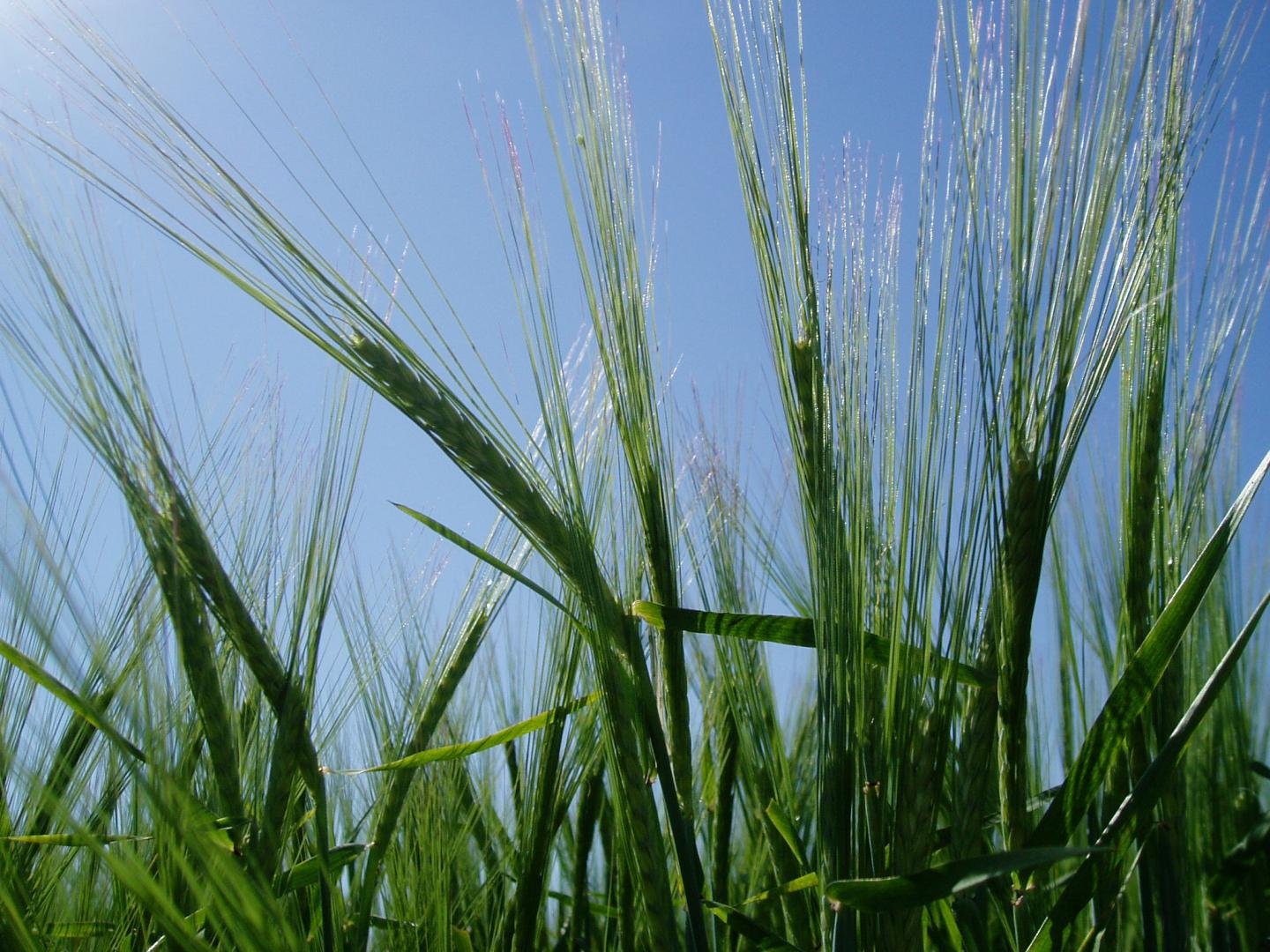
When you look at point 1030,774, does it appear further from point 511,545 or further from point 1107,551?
point 511,545

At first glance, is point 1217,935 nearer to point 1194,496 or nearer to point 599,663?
point 1194,496

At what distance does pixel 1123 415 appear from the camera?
94 centimetres

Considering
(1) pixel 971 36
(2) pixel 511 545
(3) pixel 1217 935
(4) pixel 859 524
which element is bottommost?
(3) pixel 1217 935

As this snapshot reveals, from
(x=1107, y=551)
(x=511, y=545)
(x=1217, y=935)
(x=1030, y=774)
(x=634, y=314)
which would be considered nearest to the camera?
(x=634, y=314)

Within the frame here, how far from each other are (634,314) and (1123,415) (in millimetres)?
446

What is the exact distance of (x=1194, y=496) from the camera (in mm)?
1014

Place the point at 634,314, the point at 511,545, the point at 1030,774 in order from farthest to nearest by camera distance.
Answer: the point at 511,545, the point at 1030,774, the point at 634,314

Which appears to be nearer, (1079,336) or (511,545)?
(1079,336)

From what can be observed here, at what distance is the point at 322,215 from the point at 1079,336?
61 cm

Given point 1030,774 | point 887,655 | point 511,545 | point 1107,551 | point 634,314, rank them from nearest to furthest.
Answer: point 887,655 < point 634,314 < point 1107,551 < point 1030,774 < point 511,545

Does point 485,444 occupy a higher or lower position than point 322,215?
lower

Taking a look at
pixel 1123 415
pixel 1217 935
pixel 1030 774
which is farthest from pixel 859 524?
pixel 1030 774

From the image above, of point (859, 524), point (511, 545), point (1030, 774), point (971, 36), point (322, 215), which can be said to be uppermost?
point (971, 36)

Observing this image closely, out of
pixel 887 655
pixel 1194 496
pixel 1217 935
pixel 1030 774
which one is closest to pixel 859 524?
pixel 887 655
